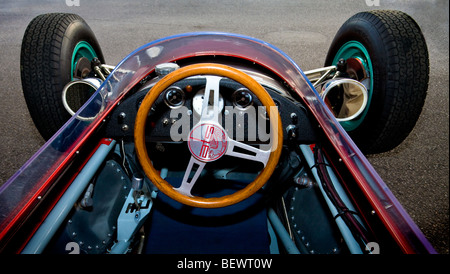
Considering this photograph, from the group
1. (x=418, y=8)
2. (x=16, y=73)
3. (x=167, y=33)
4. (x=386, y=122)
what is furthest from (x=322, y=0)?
(x=16, y=73)

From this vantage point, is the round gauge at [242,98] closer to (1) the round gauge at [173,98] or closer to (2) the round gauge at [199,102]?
(2) the round gauge at [199,102]

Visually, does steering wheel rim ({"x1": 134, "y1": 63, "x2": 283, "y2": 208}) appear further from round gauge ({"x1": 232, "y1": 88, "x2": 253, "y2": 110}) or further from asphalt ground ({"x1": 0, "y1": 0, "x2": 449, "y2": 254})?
asphalt ground ({"x1": 0, "y1": 0, "x2": 449, "y2": 254})

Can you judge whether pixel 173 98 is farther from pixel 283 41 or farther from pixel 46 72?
pixel 283 41

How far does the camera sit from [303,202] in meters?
1.51

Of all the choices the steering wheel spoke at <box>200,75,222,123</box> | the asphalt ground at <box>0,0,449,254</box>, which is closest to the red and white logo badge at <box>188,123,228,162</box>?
the steering wheel spoke at <box>200,75,222,123</box>

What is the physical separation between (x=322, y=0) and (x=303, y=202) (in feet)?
18.2

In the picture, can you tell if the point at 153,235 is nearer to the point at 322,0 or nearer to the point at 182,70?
the point at 182,70

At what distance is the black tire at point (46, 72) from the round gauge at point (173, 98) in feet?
3.12

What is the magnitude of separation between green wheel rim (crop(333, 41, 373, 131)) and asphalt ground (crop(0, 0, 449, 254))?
16.5 inches

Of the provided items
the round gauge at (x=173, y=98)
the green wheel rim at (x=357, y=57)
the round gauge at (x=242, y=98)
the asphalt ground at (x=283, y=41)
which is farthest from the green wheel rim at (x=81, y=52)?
the green wheel rim at (x=357, y=57)

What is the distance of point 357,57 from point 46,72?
2044 millimetres

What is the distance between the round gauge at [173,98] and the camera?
4.22 ft

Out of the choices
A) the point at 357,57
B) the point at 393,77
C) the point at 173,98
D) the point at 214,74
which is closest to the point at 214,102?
the point at 214,74

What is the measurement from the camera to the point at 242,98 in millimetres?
1285
